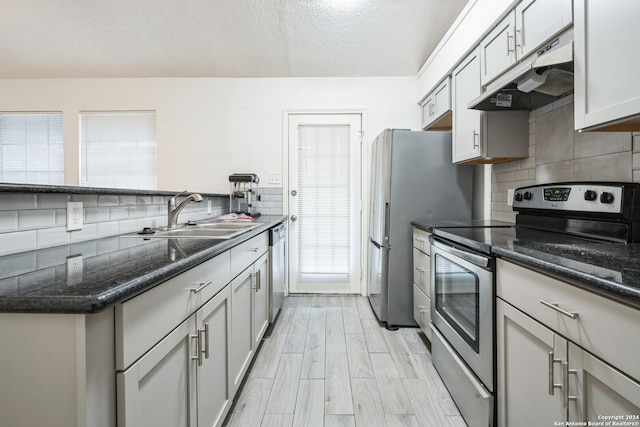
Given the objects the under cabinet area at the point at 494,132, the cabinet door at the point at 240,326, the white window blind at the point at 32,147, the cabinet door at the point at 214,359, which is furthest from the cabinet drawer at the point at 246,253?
the white window blind at the point at 32,147

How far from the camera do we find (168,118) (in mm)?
3363

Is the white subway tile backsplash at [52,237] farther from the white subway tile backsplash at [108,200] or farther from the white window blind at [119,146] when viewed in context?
the white window blind at [119,146]

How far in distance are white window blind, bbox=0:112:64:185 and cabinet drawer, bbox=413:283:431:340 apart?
13.0 feet

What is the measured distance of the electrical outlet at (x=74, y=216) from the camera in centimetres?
108

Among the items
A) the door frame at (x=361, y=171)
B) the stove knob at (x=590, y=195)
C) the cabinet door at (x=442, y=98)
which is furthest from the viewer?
the door frame at (x=361, y=171)

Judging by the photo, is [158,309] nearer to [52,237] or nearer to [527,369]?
[52,237]

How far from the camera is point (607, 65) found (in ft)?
3.36

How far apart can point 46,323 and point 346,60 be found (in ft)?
10.1

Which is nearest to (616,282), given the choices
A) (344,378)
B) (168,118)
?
(344,378)

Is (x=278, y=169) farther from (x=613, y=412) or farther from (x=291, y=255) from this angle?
(x=613, y=412)

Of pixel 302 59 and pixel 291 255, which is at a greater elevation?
pixel 302 59

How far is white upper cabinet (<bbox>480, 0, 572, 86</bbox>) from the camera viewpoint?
1297 mm

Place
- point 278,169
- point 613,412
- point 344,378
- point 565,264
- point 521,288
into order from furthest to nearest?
1. point 278,169
2. point 344,378
3. point 521,288
4. point 565,264
5. point 613,412

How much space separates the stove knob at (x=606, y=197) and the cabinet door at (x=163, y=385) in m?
1.66
